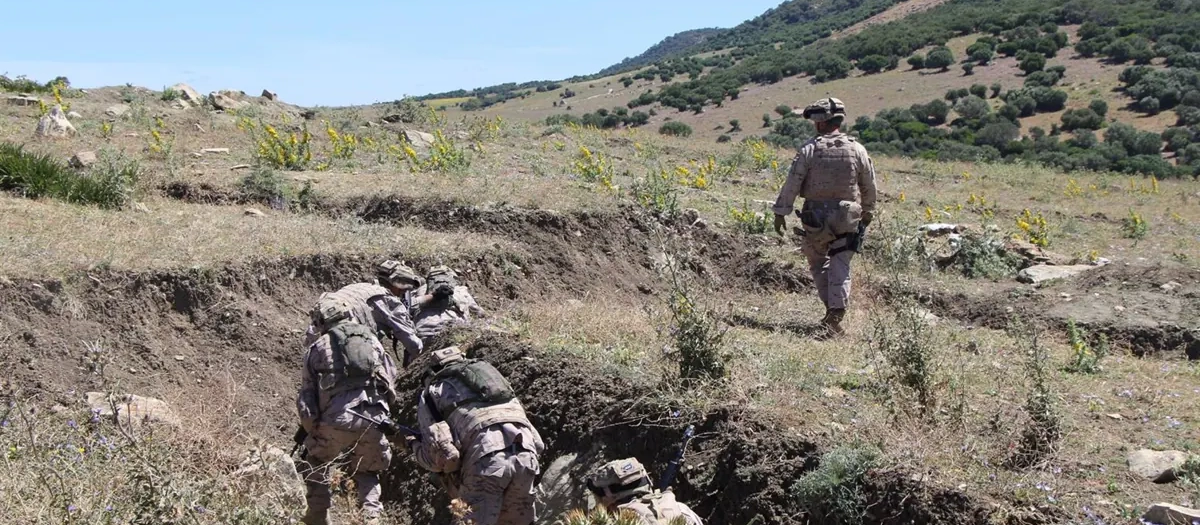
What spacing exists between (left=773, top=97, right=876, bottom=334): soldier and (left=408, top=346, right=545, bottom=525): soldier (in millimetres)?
3560

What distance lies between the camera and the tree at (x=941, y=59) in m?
52.8

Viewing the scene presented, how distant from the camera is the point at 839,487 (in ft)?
15.7

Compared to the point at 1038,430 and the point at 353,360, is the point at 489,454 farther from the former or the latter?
the point at 1038,430

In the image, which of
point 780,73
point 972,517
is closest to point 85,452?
point 972,517

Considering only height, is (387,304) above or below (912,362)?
above

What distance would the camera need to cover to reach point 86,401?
22.5 ft

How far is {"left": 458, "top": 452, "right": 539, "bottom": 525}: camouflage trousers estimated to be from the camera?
5.39 metres

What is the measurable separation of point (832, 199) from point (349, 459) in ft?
14.8

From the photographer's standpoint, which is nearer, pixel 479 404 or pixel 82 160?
pixel 479 404

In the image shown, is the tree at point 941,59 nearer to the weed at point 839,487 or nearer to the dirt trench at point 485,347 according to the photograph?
the dirt trench at point 485,347

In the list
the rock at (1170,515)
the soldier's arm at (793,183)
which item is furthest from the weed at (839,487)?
the soldier's arm at (793,183)

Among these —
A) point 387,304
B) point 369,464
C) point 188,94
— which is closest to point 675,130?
point 188,94

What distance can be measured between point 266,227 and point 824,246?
5700mm

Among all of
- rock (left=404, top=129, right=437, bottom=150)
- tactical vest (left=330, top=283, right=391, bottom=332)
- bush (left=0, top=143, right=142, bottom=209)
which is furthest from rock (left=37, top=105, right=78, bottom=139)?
tactical vest (left=330, top=283, right=391, bottom=332)
